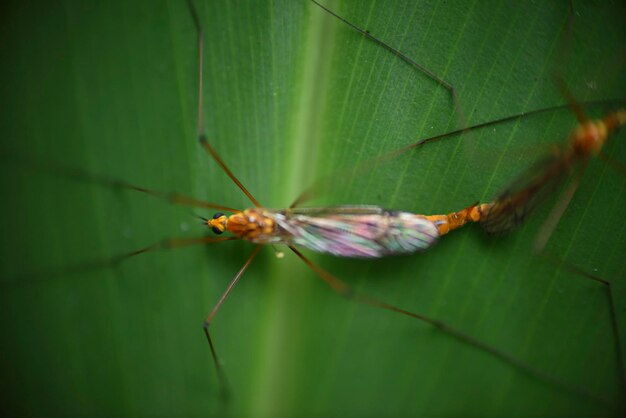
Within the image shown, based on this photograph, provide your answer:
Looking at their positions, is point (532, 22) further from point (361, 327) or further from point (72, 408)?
point (72, 408)

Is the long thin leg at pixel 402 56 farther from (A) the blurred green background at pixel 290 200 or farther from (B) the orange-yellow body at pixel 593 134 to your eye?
(B) the orange-yellow body at pixel 593 134

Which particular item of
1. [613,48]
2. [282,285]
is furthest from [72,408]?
[613,48]

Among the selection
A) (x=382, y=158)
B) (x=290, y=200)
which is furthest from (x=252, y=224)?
(x=382, y=158)

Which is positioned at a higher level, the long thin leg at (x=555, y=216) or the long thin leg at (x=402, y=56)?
the long thin leg at (x=402, y=56)

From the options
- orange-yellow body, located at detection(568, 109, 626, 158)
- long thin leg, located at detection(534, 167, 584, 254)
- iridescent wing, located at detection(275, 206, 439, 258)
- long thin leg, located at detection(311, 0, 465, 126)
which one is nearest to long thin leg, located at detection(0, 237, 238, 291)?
iridescent wing, located at detection(275, 206, 439, 258)

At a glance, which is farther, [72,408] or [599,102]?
[72,408]

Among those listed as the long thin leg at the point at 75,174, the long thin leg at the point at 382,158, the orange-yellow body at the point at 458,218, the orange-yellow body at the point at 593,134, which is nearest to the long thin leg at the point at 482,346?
the long thin leg at the point at 382,158
